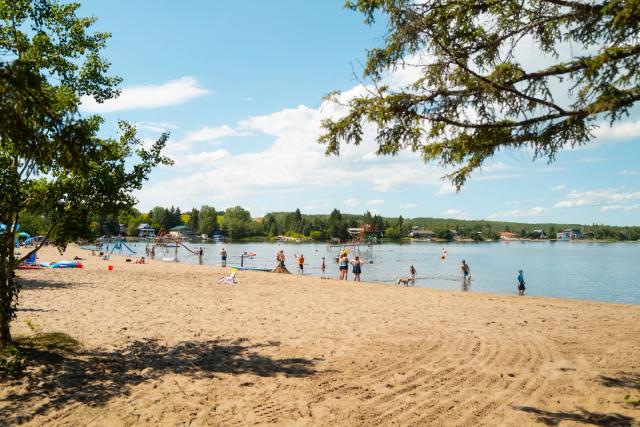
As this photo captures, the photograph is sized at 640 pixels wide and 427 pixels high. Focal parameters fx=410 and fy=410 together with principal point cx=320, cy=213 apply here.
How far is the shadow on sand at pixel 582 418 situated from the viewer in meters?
5.41

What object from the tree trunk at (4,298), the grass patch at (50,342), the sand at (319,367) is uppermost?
the tree trunk at (4,298)

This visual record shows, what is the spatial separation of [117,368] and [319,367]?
3599 millimetres

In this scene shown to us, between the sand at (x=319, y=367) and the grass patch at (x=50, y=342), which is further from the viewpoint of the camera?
the grass patch at (x=50, y=342)

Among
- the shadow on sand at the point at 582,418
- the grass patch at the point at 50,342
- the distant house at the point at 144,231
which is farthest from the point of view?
the distant house at the point at 144,231

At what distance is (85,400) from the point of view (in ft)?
19.1

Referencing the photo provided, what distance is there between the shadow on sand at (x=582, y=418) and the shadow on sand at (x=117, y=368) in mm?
3701

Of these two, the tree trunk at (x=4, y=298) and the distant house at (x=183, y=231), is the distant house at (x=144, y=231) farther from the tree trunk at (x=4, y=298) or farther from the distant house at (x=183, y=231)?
the tree trunk at (x=4, y=298)

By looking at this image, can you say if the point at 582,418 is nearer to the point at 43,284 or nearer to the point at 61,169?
the point at 61,169

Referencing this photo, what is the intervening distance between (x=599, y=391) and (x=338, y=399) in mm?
4203

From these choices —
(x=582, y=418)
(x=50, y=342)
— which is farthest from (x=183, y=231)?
(x=582, y=418)

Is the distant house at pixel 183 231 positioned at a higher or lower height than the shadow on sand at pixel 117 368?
higher

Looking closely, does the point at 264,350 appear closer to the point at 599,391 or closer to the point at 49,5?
the point at 599,391

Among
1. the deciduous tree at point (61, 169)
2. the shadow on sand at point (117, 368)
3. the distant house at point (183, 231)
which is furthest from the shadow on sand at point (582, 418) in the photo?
the distant house at point (183, 231)

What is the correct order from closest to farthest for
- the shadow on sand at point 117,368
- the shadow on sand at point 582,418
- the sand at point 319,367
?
1. the shadow on sand at point 582,418
2. the sand at point 319,367
3. the shadow on sand at point 117,368
